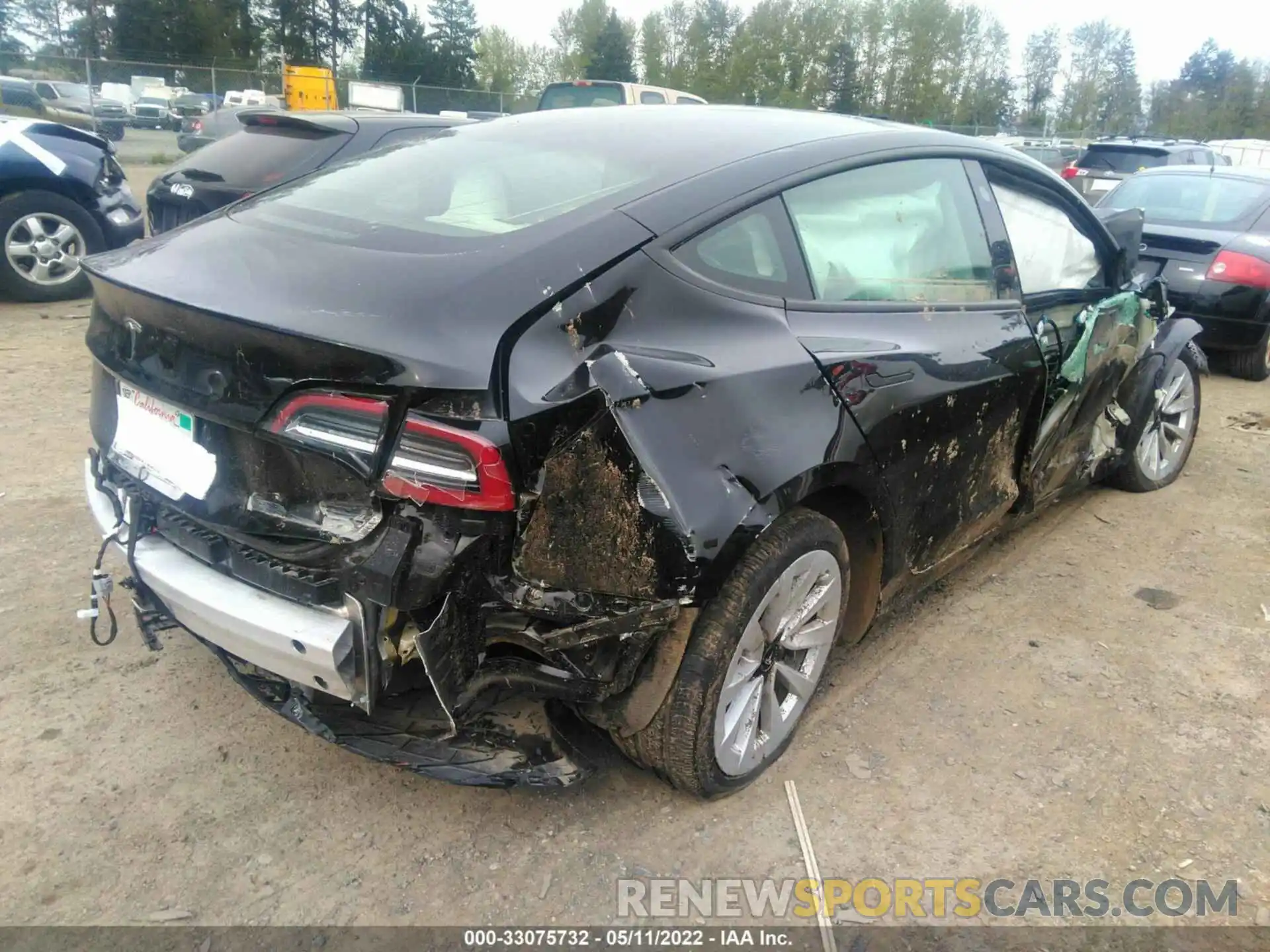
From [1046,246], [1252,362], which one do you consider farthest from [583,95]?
[1046,246]

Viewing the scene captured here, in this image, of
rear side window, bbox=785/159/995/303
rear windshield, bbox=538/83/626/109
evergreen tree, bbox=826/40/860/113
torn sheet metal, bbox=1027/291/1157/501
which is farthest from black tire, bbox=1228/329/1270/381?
evergreen tree, bbox=826/40/860/113

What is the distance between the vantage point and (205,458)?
6.81 feet

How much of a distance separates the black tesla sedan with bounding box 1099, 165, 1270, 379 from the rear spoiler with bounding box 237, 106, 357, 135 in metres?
5.13

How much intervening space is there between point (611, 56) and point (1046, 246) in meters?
58.1

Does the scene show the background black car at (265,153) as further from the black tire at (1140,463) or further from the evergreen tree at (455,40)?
the evergreen tree at (455,40)

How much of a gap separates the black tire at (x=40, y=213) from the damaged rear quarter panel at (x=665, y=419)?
6489 millimetres

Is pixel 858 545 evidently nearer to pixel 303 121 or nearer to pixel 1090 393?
pixel 1090 393

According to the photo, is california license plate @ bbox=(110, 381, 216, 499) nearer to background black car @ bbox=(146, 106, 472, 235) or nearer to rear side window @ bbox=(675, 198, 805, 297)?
rear side window @ bbox=(675, 198, 805, 297)

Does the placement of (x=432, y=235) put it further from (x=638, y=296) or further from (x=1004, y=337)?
(x=1004, y=337)

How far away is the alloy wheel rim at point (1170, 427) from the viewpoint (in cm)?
437

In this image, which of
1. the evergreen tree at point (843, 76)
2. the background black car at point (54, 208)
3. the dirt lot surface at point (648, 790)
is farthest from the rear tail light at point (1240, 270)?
the evergreen tree at point (843, 76)

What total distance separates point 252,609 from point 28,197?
6510 millimetres

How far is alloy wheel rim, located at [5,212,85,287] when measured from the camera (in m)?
6.93

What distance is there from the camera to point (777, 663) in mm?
2469
